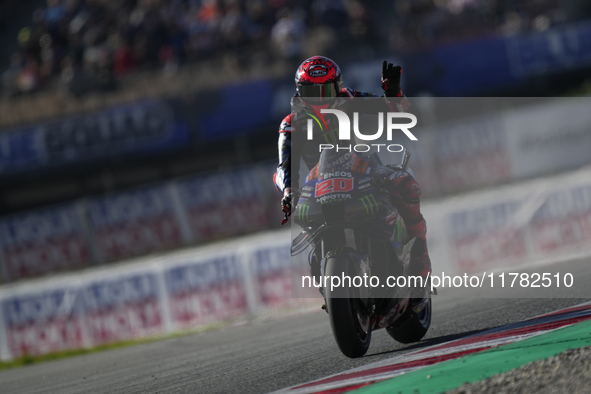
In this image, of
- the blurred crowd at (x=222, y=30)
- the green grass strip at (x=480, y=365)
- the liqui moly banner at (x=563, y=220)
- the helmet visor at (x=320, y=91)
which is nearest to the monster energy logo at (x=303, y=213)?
the helmet visor at (x=320, y=91)

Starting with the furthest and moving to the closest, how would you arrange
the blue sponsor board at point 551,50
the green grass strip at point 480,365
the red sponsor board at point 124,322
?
1. the blue sponsor board at point 551,50
2. the red sponsor board at point 124,322
3. the green grass strip at point 480,365

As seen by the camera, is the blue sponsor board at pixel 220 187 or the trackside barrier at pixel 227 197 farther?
the blue sponsor board at pixel 220 187

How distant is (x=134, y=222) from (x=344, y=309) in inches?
359

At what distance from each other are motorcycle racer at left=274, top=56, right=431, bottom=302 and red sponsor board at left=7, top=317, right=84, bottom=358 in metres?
5.86

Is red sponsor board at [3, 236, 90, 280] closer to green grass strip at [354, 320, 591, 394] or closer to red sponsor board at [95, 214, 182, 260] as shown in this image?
red sponsor board at [95, 214, 182, 260]

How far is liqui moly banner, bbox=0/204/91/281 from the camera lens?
473 inches

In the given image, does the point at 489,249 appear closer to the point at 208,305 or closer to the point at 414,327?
the point at 208,305

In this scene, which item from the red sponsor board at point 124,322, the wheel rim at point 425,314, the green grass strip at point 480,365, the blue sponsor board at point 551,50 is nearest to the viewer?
the green grass strip at point 480,365

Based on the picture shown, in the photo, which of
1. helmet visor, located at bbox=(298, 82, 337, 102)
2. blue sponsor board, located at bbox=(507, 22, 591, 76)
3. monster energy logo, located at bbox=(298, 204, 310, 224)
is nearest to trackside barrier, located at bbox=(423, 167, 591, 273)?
blue sponsor board, located at bbox=(507, 22, 591, 76)

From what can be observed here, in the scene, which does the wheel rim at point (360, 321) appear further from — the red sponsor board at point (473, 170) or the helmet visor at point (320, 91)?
the red sponsor board at point (473, 170)

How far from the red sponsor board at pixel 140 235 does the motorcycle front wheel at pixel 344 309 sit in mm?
8522

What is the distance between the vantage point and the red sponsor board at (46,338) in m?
9.41

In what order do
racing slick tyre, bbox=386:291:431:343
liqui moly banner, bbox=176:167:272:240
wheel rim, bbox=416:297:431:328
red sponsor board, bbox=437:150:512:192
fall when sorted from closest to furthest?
racing slick tyre, bbox=386:291:431:343, wheel rim, bbox=416:297:431:328, red sponsor board, bbox=437:150:512:192, liqui moly banner, bbox=176:167:272:240

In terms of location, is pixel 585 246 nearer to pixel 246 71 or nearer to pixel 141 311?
pixel 141 311
